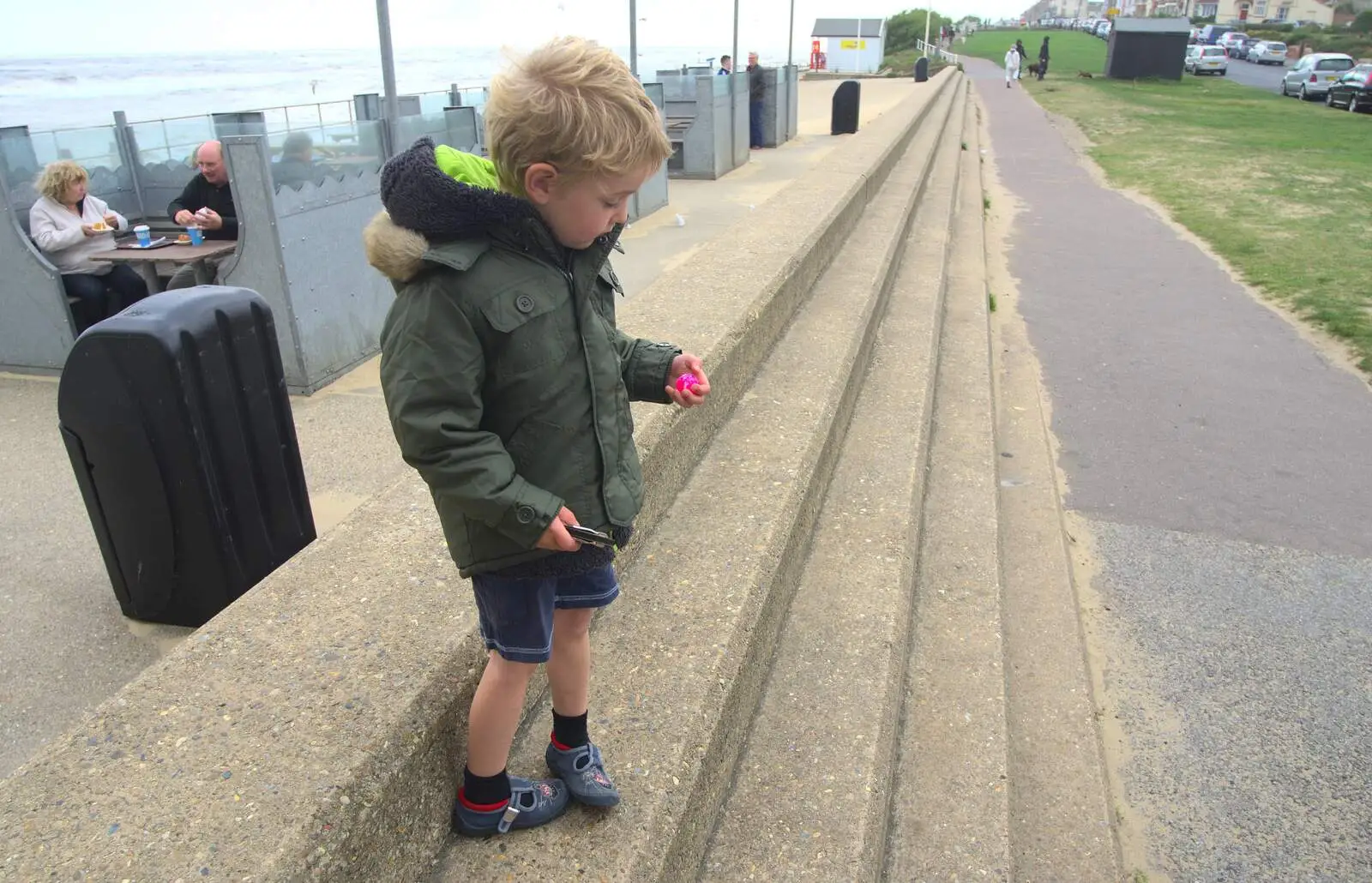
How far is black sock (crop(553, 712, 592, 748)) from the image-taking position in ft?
6.48

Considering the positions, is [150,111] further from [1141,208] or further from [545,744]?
[1141,208]

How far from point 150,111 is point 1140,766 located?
21.3 ft

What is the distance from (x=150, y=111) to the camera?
598cm

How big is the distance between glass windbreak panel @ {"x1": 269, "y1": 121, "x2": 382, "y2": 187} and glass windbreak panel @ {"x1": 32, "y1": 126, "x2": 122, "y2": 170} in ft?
6.80

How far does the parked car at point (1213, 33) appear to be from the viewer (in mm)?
72537

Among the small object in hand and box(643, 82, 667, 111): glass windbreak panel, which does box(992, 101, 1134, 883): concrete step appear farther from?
box(643, 82, 667, 111): glass windbreak panel

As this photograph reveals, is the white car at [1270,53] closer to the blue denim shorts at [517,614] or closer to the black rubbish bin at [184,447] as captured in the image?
the black rubbish bin at [184,447]

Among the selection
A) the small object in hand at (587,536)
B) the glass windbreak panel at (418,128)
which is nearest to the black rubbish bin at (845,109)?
the glass windbreak panel at (418,128)

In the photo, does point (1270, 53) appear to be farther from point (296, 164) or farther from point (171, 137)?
point (296, 164)

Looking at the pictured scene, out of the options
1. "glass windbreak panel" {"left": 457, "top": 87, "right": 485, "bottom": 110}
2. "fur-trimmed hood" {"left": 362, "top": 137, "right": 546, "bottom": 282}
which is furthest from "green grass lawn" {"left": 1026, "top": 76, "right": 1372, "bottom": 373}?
"glass windbreak panel" {"left": 457, "top": 87, "right": 485, "bottom": 110}

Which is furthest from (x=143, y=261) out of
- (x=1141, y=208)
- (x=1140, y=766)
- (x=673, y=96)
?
→ (x=1141, y=208)

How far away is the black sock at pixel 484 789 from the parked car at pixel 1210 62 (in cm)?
6066

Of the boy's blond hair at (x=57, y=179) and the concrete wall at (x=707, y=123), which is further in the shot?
the concrete wall at (x=707, y=123)

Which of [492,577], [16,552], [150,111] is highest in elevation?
[150,111]
